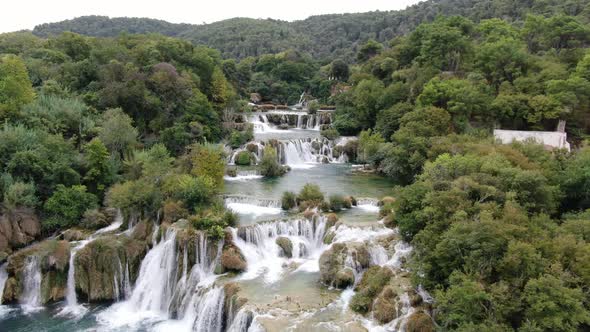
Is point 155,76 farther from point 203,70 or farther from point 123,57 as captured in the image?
point 203,70

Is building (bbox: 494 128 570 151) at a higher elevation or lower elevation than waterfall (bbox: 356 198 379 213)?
higher

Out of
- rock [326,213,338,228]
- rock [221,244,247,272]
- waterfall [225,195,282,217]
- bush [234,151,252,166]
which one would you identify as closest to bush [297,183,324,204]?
waterfall [225,195,282,217]

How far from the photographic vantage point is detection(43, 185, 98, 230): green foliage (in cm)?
2206

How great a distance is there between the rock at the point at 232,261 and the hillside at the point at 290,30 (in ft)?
255

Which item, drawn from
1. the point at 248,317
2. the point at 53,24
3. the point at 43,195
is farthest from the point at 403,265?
the point at 53,24

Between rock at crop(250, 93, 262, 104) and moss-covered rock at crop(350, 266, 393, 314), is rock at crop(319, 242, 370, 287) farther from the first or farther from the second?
rock at crop(250, 93, 262, 104)

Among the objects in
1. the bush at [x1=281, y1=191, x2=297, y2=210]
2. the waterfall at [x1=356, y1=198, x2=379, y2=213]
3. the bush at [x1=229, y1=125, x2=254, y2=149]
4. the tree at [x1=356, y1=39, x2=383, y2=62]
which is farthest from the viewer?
the tree at [x1=356, y1=39, x2=383, y2=62]

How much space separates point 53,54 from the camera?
38812mm

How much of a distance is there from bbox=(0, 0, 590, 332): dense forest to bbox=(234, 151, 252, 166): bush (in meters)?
2.21

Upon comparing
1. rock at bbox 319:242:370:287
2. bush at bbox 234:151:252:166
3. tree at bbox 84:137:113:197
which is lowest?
rock at bbox 319:242:370:287

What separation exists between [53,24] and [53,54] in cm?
8184

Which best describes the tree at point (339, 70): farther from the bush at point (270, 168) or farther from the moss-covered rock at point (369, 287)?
the moss-covered rock at point (369, 287)

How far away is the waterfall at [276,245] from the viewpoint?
19797 millimetres

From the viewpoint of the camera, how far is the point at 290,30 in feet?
404
